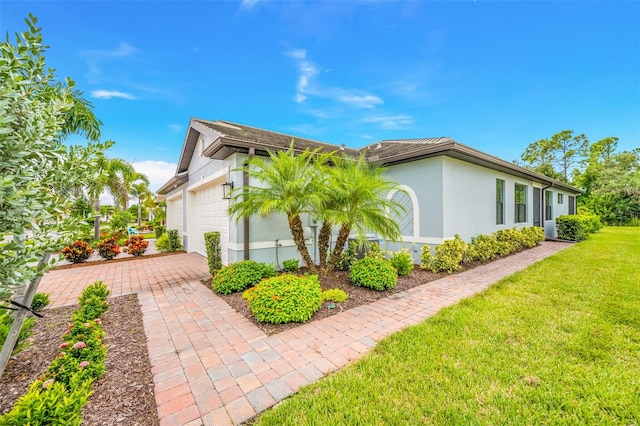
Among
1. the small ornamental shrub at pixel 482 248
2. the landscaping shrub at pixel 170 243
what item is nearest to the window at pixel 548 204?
the small ornamental shrub at pixel 482 248

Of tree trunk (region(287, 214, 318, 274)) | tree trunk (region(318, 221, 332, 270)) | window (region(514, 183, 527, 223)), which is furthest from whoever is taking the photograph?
window (region(514, 183, 527, 223))

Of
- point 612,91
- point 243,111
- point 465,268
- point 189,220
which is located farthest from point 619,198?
point 189,220

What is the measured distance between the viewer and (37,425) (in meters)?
1.76

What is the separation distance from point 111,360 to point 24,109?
3.04m

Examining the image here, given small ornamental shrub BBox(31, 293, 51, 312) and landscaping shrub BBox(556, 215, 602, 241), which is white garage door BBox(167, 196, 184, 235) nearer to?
small ornamental shrub BBox(31, 293, 51, 312)

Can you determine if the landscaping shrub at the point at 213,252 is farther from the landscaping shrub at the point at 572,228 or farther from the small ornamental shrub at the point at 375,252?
the landscaping shrub at the point at 572,228

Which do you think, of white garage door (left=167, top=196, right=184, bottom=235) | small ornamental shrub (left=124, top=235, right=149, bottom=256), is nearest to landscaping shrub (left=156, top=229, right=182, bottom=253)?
white garage door (left=167, top=196, right=184, bottom=235)

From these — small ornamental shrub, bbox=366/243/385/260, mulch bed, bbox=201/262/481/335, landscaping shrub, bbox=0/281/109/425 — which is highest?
small ornamental shrub, bbox=366/243/385/260

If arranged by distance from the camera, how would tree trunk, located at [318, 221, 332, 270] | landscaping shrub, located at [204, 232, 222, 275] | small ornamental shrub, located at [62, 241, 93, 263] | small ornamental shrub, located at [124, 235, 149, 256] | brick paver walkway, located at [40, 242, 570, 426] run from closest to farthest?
1. brick paver walkway, located at [40, 242, 570, 426]
2. tree trunk, located at [318, 221, 332, 270]
3. landscaping shrub, located at [204, 232, 222, 275]
4. small ornamental shrub, located at [62, 241, 93, 263]
5. small ornamental shrub, located at [124, 235, 149, 256]

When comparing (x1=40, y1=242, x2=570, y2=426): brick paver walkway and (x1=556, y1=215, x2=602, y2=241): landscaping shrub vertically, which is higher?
(x1=556, y1=215, x2=602, y2=241): landscaping shrub

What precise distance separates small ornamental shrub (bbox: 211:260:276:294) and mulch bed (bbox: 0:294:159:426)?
62.6 inches

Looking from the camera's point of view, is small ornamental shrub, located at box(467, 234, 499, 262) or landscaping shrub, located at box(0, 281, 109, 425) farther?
small ornamental shrub, located at box(467, 234, 499, 262)

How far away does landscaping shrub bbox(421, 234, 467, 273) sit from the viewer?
7.73 meters

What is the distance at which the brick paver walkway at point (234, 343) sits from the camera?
256cm
